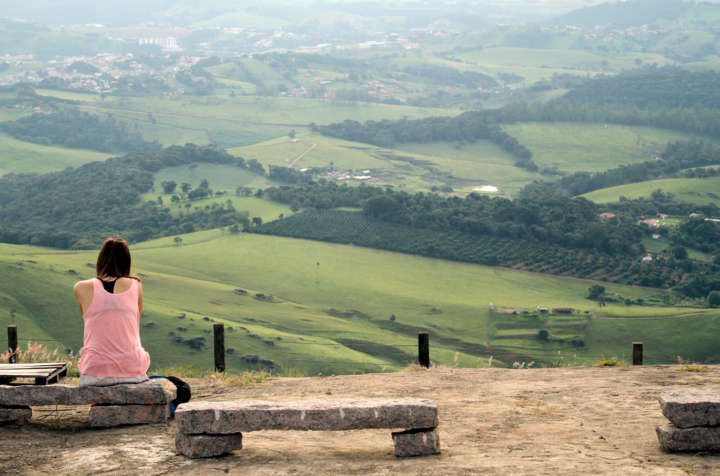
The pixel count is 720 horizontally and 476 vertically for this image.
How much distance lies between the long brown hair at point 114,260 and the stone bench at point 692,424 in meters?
6.71

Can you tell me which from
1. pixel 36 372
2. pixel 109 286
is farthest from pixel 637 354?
pixel 36 372

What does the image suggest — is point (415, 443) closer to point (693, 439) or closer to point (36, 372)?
point (693, 439)

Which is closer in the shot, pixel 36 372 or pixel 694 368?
pixel 36 372

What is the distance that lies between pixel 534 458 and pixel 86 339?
5.63m

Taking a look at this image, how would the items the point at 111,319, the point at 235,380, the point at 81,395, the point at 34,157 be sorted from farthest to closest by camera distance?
the point at 34,157
the point at 235,380
the point at 81,395
the point at 111,319

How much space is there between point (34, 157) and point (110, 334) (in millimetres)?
162180

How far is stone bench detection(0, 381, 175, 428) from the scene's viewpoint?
468 inches

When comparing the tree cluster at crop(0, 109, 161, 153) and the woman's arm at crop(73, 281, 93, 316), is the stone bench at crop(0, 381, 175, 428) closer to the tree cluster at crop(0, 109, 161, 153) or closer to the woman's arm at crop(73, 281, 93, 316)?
the woman's arm at crop(73, 281, 93, 316)

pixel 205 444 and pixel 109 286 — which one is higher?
pixel 109 286

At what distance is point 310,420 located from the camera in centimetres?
1072

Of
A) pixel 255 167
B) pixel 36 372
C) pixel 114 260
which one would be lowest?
pixel 255 167

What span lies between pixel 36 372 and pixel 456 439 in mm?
5717

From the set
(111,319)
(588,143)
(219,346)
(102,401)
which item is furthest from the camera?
(588,143)

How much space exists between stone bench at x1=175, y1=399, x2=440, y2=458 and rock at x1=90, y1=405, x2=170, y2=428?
138 cm
